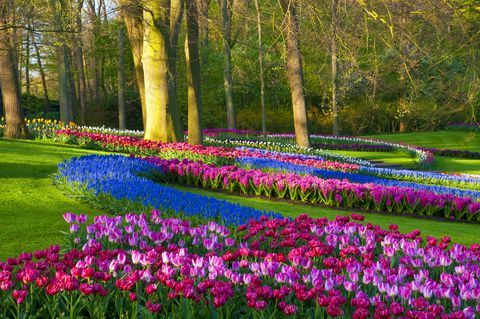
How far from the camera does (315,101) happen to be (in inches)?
1665

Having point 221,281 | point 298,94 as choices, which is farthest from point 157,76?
point 221,281

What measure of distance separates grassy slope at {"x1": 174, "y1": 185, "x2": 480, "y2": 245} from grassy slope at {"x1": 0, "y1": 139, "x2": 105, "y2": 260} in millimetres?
2862

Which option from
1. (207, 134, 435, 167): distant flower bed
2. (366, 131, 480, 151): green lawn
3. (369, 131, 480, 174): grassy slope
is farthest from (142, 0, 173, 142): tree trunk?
(366, 131, 480, 151): green lawn

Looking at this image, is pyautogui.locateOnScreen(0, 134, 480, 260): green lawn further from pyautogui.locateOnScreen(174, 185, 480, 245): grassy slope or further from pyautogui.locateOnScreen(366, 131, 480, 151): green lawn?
pyautogui.locateOnScreen(366, 131, 480, 151): green lawn

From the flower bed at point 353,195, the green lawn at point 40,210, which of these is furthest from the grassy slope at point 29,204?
the flower bed at point 353,195

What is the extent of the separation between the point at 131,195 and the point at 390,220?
4.42 meters

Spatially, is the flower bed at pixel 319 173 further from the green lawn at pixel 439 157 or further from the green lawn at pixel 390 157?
the green lawn at pixel 390 157

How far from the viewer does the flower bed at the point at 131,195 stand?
6488mm

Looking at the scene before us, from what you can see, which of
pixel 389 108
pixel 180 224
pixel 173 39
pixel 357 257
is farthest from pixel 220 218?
pixel 389 108

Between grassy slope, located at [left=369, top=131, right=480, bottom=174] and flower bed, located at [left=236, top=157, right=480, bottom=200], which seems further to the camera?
grassy slope, located at [left=369, top=131, right=480, bottom=174]

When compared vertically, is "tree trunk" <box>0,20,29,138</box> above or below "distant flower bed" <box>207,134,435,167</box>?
above

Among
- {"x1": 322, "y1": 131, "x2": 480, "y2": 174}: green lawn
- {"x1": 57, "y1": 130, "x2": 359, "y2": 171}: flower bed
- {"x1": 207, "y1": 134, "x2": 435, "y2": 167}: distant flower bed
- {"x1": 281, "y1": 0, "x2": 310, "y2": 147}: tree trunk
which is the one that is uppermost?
{"x1": 281, "y1": 0, "x2": 310, "y2": 147}: tree trunk

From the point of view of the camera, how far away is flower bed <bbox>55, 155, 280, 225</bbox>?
21.3ft

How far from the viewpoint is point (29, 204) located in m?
7.66
